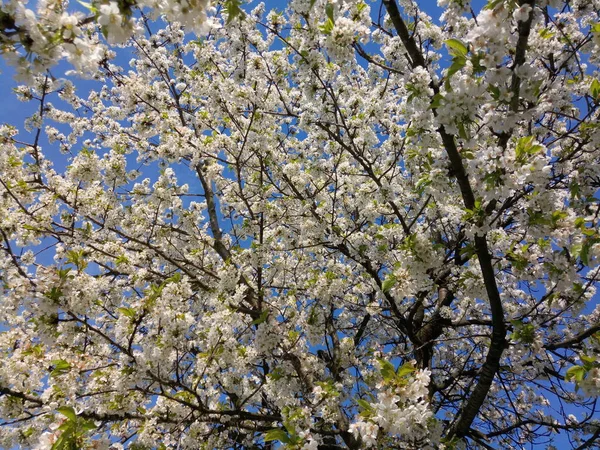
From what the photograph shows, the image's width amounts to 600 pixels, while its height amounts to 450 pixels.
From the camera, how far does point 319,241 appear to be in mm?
6613

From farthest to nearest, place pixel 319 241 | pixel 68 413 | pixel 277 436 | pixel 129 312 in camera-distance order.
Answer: pixel 319 241 < pixel 129 312 < pixel 277 436 < pixel 68 413

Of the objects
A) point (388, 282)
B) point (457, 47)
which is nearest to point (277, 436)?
point (388, 282)

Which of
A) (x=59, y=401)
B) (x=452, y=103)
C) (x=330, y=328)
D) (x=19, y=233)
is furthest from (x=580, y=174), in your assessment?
(x=19, y=233)

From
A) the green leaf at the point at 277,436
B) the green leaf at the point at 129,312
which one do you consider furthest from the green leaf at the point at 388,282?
the green leaf at the point at 129,312

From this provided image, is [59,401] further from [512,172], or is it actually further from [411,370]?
[512,172]

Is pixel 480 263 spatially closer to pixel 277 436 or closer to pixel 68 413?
pixel 277 436

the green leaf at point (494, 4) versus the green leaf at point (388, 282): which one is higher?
the green leaf at point (494, 4)

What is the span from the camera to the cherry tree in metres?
3.34

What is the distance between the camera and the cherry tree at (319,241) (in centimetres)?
334

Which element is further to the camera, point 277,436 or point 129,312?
point 129,312

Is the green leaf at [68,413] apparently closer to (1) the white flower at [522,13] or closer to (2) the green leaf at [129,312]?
(2) the green leaf at [129,312]

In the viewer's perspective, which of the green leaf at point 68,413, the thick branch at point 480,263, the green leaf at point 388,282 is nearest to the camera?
the green leaf at point 68,413

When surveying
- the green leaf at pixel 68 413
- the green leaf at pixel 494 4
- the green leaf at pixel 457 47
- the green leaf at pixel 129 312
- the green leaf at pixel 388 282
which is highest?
the green leaf at pixel 494 4

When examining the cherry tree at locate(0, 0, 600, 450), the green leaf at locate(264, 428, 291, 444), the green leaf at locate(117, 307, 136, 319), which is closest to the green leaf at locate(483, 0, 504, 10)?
the cherry tree at locate(0, 0, 600, 450)
